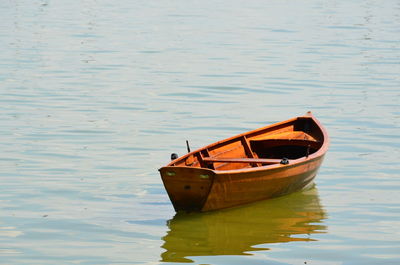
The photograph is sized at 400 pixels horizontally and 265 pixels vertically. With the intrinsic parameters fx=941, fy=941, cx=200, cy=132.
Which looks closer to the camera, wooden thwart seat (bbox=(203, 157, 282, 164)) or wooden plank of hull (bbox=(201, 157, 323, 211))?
wooden plank of hull (bbox=(201, 157, 323, 211))

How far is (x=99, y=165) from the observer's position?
60.8 feet

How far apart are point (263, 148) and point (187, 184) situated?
3.56m

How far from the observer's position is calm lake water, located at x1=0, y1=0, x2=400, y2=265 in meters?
14.0

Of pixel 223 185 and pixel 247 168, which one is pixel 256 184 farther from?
pixel 223 185

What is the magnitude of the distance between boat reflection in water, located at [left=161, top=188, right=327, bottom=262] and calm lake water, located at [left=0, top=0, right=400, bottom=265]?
0.12 ft

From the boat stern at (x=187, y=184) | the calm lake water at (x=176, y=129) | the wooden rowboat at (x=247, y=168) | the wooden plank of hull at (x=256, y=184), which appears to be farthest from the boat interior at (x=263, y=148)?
the calm lake water at (x=176, y=129)

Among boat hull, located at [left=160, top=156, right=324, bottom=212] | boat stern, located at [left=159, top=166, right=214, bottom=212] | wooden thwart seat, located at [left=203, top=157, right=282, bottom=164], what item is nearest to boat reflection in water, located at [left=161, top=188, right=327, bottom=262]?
boat hull, located at [left=160, top=156, right=324, bottom=212]

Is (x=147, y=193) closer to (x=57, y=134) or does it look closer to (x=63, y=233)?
(x=63, y=233)

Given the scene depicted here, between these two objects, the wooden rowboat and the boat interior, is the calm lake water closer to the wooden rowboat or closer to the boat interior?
the wooden rowboat

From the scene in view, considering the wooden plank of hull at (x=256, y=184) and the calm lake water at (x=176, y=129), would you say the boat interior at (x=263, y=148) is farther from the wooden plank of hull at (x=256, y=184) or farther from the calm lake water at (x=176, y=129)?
the calm lake water at (x=176, y=129)

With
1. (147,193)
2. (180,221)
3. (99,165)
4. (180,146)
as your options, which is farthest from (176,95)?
(180,221)

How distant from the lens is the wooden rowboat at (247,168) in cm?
1451

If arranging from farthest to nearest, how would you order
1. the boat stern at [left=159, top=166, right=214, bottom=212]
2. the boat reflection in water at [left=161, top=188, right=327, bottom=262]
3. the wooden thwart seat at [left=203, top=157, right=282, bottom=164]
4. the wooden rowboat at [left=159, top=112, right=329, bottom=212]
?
the wooden thwart seat at [left=203, top=157, right=282, bottom=164] < the wooden rowboat at [left=159, top=112, right=329, bottom=212] < the boat stern at [left=159, top=166, right=214, bottom=212] < the boat reflection in water at [left=161, top=188, right=327, bottom=262]

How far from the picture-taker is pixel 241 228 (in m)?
14.8
